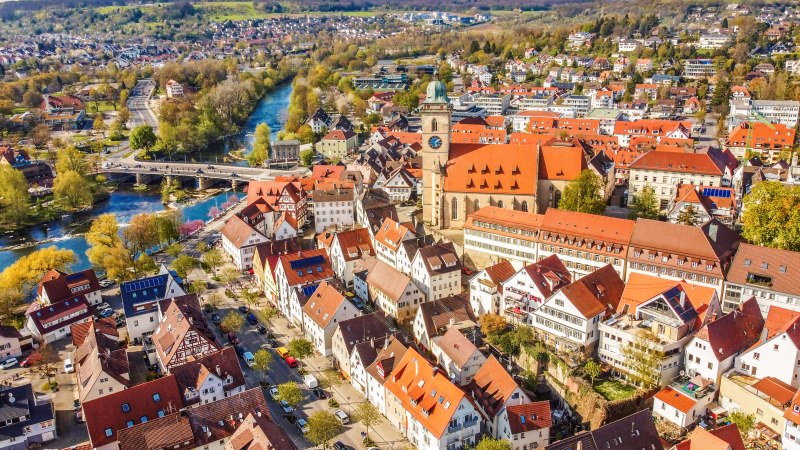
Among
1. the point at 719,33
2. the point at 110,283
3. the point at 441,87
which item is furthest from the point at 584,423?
the point at 719,33

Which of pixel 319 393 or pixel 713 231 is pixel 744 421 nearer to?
pixel 713 231

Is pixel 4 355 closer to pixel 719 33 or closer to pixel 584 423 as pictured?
pixel 584 423

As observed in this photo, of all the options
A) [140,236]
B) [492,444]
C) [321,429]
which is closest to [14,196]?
[140,236]

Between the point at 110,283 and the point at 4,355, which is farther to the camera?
the point at 110,283

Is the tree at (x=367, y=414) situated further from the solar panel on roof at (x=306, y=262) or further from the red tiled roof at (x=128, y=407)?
the solar panel on roof at (x=306, y=262)

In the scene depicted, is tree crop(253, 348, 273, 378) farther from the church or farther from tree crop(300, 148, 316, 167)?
tree crop(300, 148, 316, 167)

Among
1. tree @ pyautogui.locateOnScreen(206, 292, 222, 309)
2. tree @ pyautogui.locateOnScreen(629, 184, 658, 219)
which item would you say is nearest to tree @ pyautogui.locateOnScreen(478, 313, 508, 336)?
tree @ pyautogui.locateOnScreen(629, 184, 658, 219)
